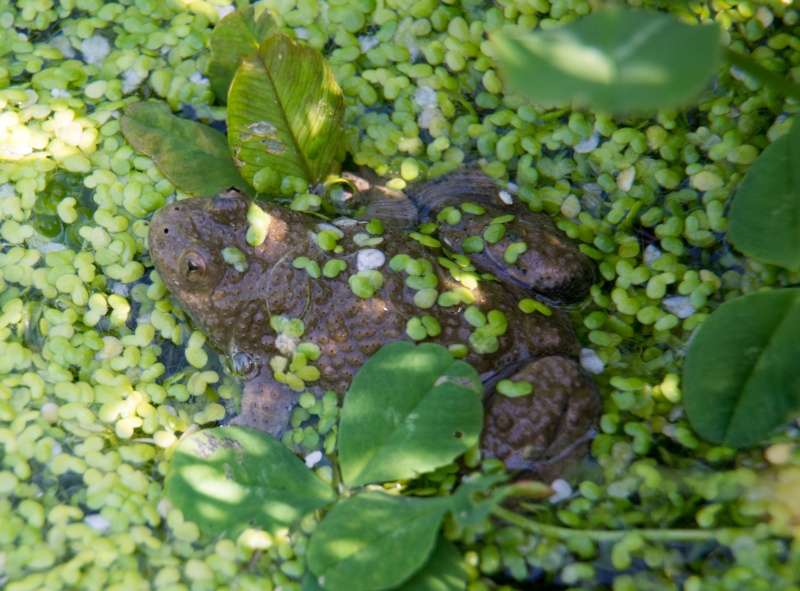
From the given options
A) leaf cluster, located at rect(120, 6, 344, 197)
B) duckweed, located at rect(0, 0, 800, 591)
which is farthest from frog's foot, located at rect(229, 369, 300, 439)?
leaf cluster, located at rect(120, 6, 344, 197)

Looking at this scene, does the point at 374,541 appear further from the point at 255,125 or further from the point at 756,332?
the point at 255,125

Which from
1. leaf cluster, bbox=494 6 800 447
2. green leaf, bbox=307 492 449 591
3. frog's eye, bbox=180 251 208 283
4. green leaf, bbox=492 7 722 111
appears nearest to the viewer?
green leaf, bbox=492 7 722 111

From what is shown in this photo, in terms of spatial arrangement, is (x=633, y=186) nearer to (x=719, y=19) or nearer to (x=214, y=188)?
(x=719, y=19)

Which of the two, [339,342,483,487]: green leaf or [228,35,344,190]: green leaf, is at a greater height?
[228,35,344,190]: green leaf

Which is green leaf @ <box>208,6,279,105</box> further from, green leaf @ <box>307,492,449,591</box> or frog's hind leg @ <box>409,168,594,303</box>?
green leaf @ <box>307,492,449,591</box>

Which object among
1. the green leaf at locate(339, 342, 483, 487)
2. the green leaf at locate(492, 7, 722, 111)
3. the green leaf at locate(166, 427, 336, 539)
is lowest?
the green leaf at locate(166, 427, 336, 539)

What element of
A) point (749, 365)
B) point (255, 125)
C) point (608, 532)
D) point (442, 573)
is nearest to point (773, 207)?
point (749, 365)
